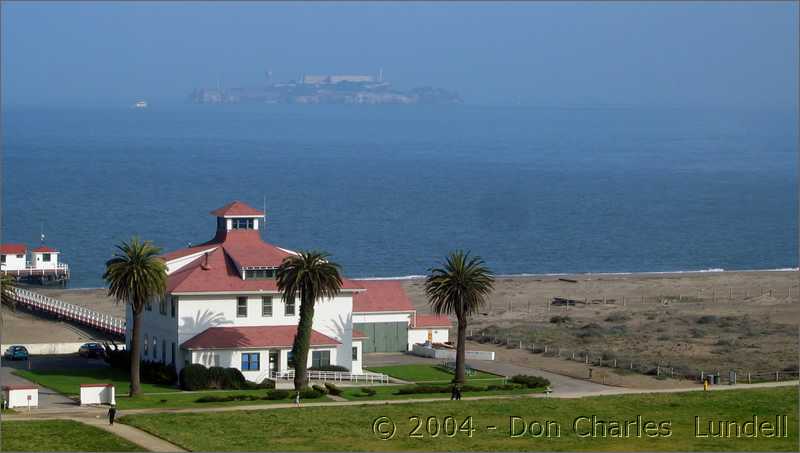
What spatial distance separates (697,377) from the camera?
75.3 m

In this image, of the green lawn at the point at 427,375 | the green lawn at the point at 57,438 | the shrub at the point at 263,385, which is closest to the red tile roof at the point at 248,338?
the shrub at the point at 263,385

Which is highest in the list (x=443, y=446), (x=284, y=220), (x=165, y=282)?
(x=284, y=220)

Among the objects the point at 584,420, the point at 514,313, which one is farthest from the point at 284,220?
the point at 584,420

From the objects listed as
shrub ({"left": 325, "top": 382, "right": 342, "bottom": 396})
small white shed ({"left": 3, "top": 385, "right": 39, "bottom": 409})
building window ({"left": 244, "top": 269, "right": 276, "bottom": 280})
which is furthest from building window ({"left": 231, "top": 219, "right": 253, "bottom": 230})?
small white shed ({"left": 3, "top": 385, "right": 39, "bottom": 409})

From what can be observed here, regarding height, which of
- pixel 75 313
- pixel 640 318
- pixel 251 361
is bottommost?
pixel 251 361

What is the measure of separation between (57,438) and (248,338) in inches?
783

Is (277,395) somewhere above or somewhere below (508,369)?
below

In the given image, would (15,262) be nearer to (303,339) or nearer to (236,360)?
(236,360)

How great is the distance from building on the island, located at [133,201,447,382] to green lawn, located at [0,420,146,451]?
1496 centimetres

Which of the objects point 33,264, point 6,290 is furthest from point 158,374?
point 33,264

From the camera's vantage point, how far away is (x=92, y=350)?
264ft

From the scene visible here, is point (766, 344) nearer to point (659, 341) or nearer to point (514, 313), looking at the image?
point (659, 341)

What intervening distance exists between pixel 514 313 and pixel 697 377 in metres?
30.9

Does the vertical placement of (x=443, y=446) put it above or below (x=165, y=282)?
below
